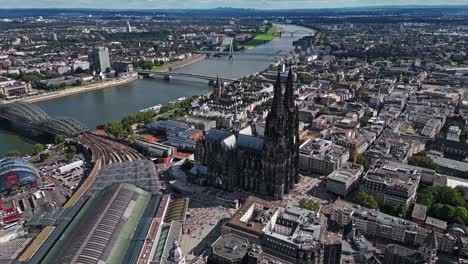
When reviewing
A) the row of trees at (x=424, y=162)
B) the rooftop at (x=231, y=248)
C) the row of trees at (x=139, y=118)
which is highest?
the rooftop at (x=231, y=248)

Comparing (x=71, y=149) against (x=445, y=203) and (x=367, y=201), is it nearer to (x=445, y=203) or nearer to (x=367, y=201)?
(x=367, y=201)

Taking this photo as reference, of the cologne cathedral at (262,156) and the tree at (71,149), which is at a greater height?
the cologne cathedral at (262,156)

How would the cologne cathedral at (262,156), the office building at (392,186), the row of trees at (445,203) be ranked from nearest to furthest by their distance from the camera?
1. the row of trees at (445,203)
2. the office building at (392,186)
3. the cologne cathedral at (262,156)

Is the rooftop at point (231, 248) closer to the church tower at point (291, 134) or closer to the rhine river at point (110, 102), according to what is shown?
the church tower at point (291, 134)

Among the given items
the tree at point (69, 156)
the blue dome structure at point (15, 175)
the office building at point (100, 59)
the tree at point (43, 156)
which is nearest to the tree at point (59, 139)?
the tree at point (43, 156)

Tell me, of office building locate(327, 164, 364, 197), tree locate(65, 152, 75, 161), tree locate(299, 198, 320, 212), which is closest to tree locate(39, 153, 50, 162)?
tree locate(65, 152, 75, 161)

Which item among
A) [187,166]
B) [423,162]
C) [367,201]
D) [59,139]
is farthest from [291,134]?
[59,139]

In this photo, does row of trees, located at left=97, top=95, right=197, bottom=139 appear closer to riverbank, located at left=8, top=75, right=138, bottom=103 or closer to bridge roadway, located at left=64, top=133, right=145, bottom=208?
bridge roadway, located at left=64, top=133, right=145, bottom=208
